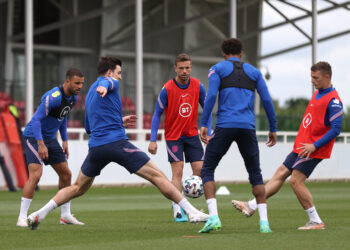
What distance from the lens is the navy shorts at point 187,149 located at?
1147 centimetres

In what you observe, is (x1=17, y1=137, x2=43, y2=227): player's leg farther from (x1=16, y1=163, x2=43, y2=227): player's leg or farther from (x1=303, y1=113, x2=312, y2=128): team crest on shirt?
(x1=303, y1=113, x2=312, y2=128): team crest on shirt

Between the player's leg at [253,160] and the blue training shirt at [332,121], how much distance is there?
0.80 meters

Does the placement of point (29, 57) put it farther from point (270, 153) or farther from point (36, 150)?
point (36, 150)

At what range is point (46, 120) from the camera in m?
10.6

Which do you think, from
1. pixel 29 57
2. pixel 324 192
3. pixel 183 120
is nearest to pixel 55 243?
pixel 183 120

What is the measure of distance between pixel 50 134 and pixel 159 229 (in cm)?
187

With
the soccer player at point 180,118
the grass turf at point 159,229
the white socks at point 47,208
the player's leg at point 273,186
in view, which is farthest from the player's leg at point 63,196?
the soccer player at point 180,118

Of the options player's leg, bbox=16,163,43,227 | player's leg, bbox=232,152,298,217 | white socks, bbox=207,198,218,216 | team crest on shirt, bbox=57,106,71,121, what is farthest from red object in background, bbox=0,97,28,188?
white socks, bbox=207,198,218,216

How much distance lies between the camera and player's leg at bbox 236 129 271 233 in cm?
898

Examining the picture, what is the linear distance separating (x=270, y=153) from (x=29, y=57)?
7.23 metres

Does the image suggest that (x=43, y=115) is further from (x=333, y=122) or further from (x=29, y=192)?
(x=333, y=122)

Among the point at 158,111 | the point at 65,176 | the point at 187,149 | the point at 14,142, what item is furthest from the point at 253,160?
the point at 14,142

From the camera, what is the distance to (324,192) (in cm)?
1947

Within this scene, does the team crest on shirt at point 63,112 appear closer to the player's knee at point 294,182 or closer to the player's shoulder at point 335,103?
the player's knee at point 294,182
